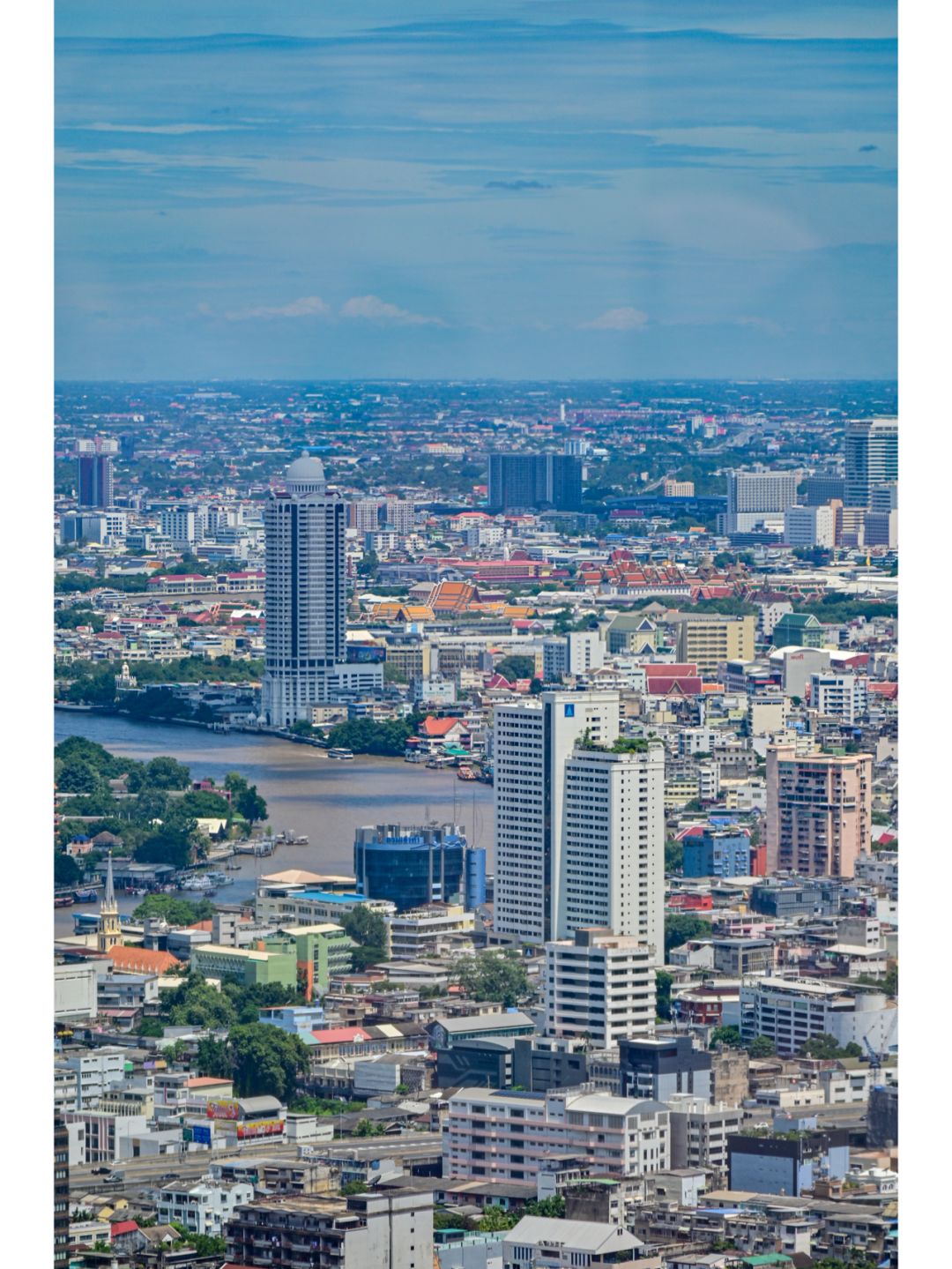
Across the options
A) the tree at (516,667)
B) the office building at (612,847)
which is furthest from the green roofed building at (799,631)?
the office building at (612,847)

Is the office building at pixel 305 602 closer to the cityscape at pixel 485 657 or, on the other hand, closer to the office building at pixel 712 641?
the cityscape at pixel 485 657

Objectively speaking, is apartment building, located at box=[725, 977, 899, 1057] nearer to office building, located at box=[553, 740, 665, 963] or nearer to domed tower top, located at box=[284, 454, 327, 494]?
office building, located at box=[553, 740, 665, 963]

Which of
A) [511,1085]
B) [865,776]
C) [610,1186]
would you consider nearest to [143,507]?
[865,776]

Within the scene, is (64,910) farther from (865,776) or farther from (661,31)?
(661,31)

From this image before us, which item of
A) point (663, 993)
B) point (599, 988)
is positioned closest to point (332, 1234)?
point (663, 993)

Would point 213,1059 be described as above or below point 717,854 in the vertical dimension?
below

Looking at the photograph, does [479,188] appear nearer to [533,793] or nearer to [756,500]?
[533,793]
